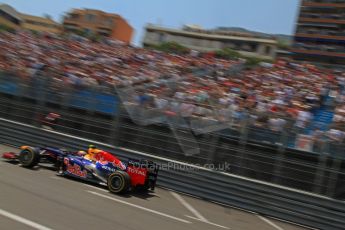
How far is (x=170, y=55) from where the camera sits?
87.0 ft

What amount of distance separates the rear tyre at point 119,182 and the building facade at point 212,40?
6161 cm

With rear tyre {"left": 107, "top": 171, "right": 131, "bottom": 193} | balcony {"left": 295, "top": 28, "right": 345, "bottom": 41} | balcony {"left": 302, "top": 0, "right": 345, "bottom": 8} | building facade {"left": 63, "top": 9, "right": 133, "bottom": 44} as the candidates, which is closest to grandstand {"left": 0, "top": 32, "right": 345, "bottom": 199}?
rear tyre {"left": 107, "top": 171, "right": 131, "bottom": 193}

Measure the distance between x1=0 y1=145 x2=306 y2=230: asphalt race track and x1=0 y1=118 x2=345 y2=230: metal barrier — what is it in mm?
238

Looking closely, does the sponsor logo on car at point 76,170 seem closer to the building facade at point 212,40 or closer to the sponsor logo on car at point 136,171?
the sponsor logo on car at point 136,171

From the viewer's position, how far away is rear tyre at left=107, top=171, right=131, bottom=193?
408 inches

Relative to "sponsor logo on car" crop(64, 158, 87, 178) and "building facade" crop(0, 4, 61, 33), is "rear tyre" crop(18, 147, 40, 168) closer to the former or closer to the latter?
"sponsor logo on car" crop(64, 158, 87, 178)

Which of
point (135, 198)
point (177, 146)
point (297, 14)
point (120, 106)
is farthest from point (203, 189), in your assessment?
point (297, 14)

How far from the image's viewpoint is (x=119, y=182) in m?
10.4

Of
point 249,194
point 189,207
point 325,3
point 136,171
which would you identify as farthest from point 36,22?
point 189,207

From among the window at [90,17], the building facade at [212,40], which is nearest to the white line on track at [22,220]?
the building facade at [212,40]

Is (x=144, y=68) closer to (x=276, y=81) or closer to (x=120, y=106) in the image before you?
(x=276, y=81)

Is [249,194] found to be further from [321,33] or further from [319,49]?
[321,33]

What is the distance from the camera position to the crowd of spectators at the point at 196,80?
12914 mm

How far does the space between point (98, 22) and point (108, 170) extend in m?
83.4
